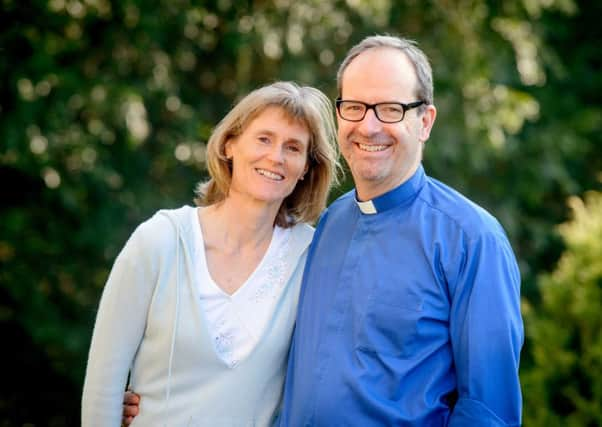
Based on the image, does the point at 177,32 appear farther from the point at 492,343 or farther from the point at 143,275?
the point at 492,343

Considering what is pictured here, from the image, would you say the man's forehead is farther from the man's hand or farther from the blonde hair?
the man's hand

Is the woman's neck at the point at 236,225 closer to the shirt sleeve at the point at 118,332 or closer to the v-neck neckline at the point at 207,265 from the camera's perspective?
the v-neck neckline at the point at 207,265

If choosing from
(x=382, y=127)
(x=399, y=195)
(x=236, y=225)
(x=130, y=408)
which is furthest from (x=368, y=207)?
(x=130, y=408)

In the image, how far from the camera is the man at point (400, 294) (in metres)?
2.58

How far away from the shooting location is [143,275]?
295 centimetres

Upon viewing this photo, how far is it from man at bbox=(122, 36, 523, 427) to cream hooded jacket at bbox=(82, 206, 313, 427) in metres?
0.14

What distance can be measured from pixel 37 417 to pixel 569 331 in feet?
15.8

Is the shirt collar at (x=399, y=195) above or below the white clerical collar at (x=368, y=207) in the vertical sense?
above

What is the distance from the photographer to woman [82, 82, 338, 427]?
2945mm

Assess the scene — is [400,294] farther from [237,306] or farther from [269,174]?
[269,174]

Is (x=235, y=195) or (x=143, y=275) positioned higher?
(x=235, y=195)

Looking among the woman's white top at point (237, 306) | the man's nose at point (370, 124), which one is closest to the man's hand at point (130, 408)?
the woman's white top at point (237, 306)

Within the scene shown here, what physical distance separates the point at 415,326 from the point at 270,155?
0.88 m

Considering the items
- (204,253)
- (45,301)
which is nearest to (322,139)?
(204,253)
